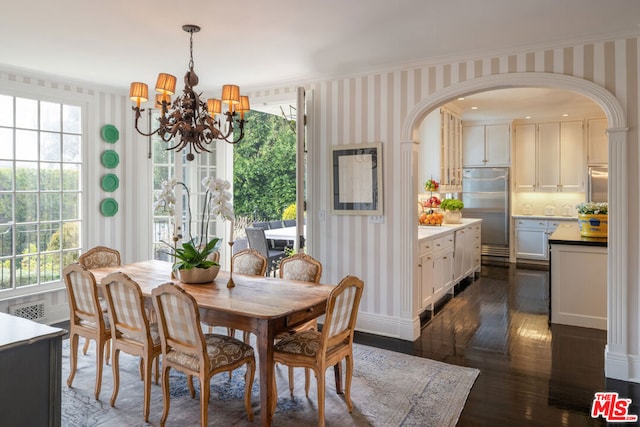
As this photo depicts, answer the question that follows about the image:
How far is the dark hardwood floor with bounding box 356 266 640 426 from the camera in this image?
9.36 feet

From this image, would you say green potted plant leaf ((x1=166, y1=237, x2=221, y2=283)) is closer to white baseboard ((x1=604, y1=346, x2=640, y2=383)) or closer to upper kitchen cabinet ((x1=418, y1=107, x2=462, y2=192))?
white baseboard ((x1=604, y1=346, x2=640, y2=383))

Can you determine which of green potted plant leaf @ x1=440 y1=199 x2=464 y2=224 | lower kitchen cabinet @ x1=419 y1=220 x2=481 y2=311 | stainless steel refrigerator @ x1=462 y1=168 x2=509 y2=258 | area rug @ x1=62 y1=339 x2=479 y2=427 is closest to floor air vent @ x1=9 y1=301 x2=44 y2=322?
area rug @ x1=62 y1=339 x2=479 y2=427

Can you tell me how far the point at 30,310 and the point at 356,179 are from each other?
3664 mm

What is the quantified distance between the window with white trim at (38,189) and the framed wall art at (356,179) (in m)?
2.94

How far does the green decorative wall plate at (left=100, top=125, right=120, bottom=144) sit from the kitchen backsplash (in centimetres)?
685

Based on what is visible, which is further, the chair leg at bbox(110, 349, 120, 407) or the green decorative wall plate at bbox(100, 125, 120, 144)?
the green decorative wall plate at bbox(100, 125, 120, 144)

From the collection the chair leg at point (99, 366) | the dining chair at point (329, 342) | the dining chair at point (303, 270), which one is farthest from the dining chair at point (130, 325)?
the dining chair at point (303, 270)

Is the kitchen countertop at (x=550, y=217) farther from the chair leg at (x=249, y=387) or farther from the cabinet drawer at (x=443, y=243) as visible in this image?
the chair leg at (x=249, y=387)

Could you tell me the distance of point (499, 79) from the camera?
379cm

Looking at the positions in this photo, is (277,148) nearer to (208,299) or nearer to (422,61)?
(422,61)

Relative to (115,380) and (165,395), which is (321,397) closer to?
(165,395)

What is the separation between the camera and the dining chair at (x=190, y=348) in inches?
95.3

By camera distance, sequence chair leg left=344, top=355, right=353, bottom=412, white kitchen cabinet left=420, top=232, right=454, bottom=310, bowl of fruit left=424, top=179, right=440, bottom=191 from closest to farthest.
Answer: chair leg left=344, top=355, right=353, bottom=412
white kitchen cabinet left=420, top=232, right=454, bottom=310
bowl of fruit left=424, top=179, right=440, bottom=191

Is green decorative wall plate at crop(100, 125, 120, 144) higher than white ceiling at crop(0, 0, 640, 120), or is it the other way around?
white ceiling at crop(0, 0, 640, 120)
